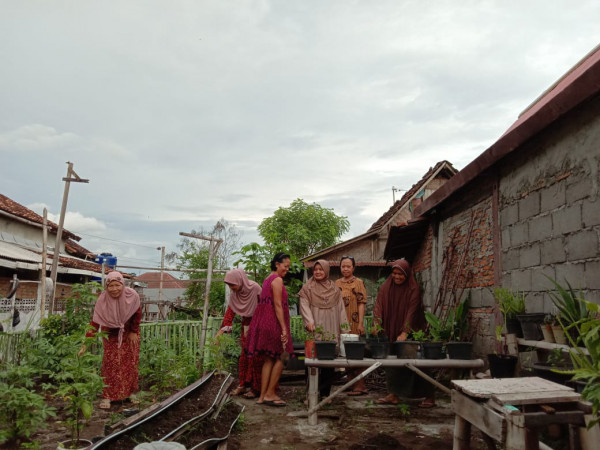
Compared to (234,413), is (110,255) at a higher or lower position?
higher

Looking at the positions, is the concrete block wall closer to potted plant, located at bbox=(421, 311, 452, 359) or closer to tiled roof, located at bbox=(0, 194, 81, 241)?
potted plant, located at bbox=(421, 311, 452, 359)

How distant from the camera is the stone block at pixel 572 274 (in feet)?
12.0

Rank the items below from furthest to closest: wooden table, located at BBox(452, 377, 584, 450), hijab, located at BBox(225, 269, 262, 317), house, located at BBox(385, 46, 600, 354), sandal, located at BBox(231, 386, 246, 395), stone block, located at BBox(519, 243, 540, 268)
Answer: hijab, located at BBox(225, 269, 262, 317), sandal, located at BBox(231, 386, 246, 395), stone block, located at BBox(519, 243, 540, 268), house, located at BBox(385, 46, 600, 354), wooden table, located at BBox(452, 377, 584, 450)

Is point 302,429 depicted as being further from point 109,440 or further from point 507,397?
point 507,397

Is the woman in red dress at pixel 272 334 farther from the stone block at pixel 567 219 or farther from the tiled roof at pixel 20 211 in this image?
the tiled roof at pixel 20 211

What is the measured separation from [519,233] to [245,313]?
11.8 feet

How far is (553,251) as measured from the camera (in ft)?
13.4

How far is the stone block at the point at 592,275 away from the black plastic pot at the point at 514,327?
80 centimetres

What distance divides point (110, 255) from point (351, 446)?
13.9 meters

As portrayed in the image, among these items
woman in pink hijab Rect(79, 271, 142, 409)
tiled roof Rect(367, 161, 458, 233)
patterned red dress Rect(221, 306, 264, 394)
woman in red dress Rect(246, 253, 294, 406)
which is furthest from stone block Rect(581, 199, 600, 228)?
tiled roof Rect(367, 161, 458, 233)

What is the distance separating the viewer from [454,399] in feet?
10.4

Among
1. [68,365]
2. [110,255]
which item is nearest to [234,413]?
[68,365]

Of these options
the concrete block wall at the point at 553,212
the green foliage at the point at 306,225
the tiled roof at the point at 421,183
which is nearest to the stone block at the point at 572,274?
the concrete block wall at the point at 553,212

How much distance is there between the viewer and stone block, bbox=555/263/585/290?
3.67 m
